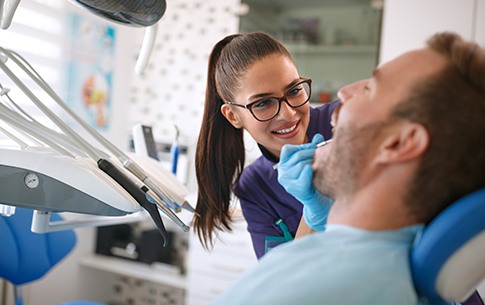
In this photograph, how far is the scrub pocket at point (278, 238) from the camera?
51.0 inches

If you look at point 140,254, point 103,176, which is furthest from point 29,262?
point 140,254

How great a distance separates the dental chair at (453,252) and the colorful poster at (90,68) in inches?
107

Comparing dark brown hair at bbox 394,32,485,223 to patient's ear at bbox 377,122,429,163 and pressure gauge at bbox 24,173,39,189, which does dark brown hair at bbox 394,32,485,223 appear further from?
pressure gauge at bbox 24,173,39,189

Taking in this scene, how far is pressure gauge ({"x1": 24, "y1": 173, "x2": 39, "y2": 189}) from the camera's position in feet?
2.89

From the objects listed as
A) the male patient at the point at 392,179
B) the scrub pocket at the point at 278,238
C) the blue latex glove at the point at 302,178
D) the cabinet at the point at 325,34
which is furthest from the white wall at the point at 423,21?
the male patient at the point at 392,179

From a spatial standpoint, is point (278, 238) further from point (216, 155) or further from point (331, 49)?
point (331, 49)

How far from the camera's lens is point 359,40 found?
271cm

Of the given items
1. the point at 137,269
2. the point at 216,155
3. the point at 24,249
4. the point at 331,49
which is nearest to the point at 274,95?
the point at 216,155

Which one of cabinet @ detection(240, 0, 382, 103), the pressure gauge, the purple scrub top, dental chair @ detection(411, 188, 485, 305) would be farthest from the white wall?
the pressure gauge

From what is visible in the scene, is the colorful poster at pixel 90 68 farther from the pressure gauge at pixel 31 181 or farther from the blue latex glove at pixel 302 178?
the blue latex glove at pixel 302 178

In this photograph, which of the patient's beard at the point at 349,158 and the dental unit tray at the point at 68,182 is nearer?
the patient's beard at the point at 349,158

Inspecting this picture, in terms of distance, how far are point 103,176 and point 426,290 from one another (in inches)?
23.7

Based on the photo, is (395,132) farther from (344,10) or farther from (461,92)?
(344,10)

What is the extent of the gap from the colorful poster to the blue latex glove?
2.37 metres
